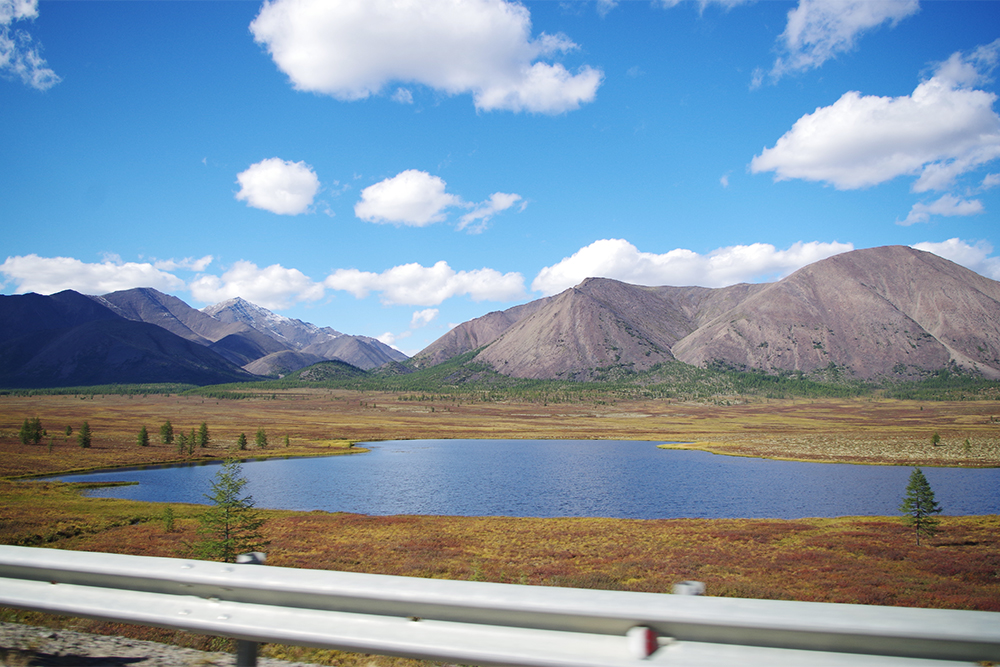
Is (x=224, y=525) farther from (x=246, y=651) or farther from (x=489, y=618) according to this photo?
(x=489, y=618)

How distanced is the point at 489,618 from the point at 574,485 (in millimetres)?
67418

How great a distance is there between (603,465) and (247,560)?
85.8 meters

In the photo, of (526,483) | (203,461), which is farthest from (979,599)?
(203,461)

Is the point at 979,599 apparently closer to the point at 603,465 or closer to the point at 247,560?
the point at 247,560

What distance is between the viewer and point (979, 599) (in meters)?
22.8

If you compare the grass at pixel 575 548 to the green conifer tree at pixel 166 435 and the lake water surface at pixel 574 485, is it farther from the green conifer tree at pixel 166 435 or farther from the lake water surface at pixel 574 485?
the green conifer tree at pixel 166 435

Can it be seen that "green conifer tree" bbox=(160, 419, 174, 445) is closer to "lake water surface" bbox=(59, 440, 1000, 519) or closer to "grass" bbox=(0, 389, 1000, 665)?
"lake water surface" bbox=(59, 440, 1000, 519)

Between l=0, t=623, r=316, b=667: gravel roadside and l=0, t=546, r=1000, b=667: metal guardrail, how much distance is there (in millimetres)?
630

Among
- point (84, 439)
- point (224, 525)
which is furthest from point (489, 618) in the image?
point (84, 439)

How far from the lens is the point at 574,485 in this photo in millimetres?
68125

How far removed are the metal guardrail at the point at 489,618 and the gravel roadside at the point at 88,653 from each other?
630 millimetres

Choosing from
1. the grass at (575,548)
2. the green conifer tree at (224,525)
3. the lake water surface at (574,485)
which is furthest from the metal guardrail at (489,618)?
the lake water surface at (574,485)

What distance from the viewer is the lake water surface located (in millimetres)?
54156

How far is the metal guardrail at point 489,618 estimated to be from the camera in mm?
3152
